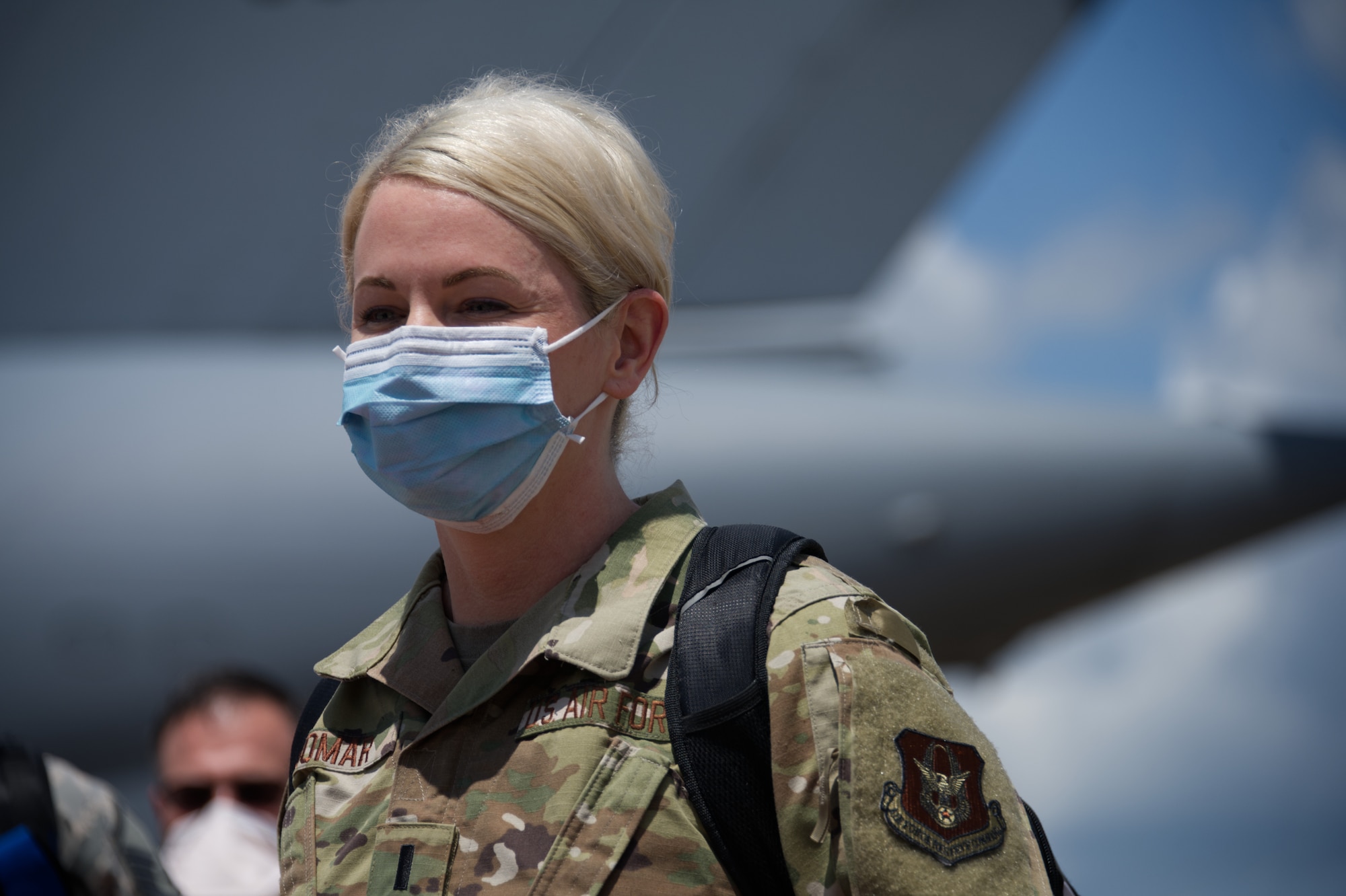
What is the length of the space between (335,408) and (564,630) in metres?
5.05

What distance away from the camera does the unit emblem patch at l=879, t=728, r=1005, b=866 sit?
47.6 inches

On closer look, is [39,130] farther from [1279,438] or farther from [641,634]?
[1279,438]

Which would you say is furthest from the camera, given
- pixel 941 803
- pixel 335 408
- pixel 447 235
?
pixel 335 408

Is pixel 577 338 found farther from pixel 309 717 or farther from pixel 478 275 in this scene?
pixel 309 717

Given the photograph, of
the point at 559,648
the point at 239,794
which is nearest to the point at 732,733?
the point at 559,648

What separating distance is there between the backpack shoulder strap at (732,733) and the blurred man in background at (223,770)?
2.13m

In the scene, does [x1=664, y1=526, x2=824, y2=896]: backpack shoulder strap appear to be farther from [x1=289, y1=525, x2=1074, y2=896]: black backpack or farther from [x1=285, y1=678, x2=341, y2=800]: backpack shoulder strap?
[x1=285, y1=678, x2=341, y2=800]: backpack shoulder strap

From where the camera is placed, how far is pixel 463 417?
62.9 inches

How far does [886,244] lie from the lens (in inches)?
395

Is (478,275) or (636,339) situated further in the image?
(636,339)

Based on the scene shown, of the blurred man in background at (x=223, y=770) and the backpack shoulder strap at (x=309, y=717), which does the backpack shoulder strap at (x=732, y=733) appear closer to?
the backpack shoulder strap at (x=309, y=717)

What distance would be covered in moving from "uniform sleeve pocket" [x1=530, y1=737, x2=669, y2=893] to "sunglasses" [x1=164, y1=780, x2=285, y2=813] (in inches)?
90.3

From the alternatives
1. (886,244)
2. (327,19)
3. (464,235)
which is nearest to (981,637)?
(886,244)

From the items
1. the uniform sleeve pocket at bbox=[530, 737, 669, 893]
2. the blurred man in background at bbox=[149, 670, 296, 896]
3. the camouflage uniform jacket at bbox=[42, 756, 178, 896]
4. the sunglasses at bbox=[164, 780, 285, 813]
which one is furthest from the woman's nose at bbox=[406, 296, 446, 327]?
the sunglasses at bbox=[164, 780, 285, 813]
